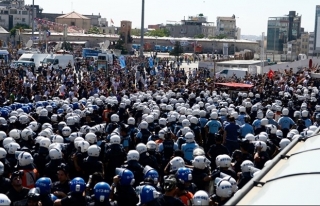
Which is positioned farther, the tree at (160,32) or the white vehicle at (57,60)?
the tree at (160,32)

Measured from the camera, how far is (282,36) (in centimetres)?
12469

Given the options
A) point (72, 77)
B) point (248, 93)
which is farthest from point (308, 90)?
point (72, 77)

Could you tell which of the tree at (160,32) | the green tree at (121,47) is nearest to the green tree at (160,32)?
the tree at (160,32)

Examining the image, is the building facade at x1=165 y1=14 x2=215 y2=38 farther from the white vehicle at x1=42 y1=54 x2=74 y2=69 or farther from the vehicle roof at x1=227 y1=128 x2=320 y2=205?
→ the vehicle roof at x1=227 y1=128 x2=320 y2=205

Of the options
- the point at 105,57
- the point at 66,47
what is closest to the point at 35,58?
the point at 105,57

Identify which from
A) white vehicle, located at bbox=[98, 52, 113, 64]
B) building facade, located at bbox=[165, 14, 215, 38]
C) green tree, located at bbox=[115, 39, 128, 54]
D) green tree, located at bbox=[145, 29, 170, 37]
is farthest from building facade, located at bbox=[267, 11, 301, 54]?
white vehicle, located at bbox=[98, 52, 113, 64]

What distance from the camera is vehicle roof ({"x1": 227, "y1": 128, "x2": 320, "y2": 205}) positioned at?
14.8 ft

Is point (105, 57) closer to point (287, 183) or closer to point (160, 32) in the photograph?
point (287, 183)

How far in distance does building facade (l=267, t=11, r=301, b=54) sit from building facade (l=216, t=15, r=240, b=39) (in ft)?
118

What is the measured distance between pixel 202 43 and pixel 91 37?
18.5 metres

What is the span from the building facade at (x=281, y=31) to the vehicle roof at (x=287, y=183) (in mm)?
120647

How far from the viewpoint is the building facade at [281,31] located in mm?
124688

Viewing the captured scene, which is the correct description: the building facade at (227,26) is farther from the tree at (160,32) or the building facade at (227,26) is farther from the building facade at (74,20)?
the building facade at (74,20)

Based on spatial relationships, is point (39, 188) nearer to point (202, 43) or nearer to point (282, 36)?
point (202, 43)
